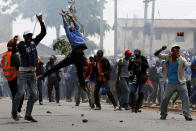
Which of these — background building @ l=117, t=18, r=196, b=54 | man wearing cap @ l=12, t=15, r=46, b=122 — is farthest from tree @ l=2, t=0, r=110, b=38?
man wearing cap @ l=12, t=15, r=46, b=122

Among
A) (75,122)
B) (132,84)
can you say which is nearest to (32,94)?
(75,122)

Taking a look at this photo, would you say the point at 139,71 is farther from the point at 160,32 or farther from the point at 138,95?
the point at 160,32

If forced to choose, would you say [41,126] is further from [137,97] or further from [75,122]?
[137,97]

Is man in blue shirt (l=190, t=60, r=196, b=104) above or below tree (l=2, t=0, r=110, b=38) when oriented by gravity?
below

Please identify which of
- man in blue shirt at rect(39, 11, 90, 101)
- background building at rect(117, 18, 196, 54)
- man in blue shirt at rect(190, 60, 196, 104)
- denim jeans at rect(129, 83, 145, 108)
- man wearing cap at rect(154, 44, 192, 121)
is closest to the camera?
man in blue shirt at rect(39, 11, 90, 101)

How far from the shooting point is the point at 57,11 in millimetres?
99875

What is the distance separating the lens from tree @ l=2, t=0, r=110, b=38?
90.4m

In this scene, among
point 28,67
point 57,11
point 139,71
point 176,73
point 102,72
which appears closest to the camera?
point 28,67

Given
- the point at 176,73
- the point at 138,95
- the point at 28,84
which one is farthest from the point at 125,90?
the point at 28,84

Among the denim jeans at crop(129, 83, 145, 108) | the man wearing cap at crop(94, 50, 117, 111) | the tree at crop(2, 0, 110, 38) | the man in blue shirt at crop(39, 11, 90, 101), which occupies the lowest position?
the denim jeans at crop(129, 83, 145, 108)

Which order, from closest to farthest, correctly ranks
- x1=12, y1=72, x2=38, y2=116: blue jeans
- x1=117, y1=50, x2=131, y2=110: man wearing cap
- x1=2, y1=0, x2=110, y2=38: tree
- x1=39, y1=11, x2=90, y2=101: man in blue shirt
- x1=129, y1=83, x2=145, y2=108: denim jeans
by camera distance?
x1=12, y1=72, x2=38, y2=116: blue jeans → x1=39, y1=11, x2=90, y2=101: man in blue shirt → x1=129, y1=83, x2=145, y2=108: denim jeans → x1=117, y1=50, x2=131, y2=110: man wearing cap → x1=2, y1=0, x2=110, y2=38: tree

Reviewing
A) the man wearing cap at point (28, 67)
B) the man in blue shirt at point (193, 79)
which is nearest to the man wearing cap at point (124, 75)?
the man in blue shirt at point (193, 79)

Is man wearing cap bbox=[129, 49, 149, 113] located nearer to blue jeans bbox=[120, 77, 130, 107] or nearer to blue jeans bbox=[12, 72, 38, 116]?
blue jeans bbox=[120, 77, 130, 107]

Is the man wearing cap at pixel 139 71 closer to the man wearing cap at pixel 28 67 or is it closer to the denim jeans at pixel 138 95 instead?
the denim jeans at pixel 138 95
